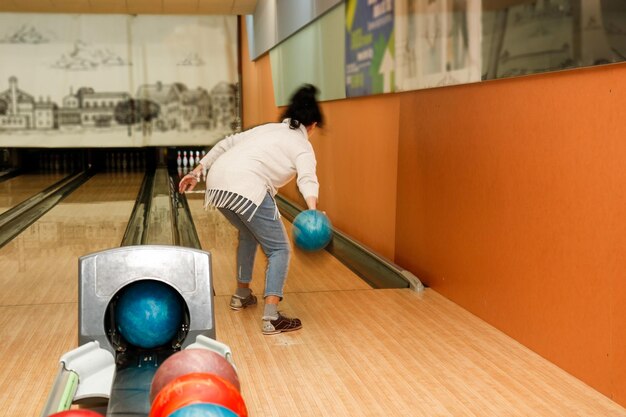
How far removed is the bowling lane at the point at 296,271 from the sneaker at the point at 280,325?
0.33 m

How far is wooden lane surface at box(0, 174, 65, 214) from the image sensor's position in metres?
7.96

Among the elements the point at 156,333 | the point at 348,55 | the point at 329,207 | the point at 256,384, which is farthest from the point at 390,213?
the point at 156,333

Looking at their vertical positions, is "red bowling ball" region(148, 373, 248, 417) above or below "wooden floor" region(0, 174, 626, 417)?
above

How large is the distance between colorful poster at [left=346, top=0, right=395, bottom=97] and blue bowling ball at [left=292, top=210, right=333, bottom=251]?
1.51 metres

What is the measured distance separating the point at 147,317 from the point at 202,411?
2.80 feet

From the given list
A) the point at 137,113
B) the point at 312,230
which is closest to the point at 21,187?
the point at 137,113

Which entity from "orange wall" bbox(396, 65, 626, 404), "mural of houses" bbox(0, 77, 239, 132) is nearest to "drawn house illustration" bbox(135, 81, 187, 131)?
"mural of houses" bbox(0, 77, 239, 132)

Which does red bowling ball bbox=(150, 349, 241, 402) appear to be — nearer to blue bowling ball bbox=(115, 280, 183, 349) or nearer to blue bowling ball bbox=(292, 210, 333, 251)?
blue bowling ball bbox=(115, 280, 183, 349)

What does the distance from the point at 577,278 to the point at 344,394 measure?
2.75 ft

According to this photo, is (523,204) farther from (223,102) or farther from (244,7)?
(223,102)

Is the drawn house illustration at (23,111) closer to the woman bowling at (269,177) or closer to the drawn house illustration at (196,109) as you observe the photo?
the drawn house illustration at (196,109)

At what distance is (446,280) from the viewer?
12.3 feet

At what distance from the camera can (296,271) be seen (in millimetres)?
4574

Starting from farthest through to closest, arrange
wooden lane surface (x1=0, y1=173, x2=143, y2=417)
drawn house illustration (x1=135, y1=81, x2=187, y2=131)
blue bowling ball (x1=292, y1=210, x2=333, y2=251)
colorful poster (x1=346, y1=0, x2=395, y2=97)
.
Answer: drawn house illustration (x1=135, y1=81, x2=187, y2=131)
colorful poster (x1=346, y1=0, x2=395, y2=97)
blue bowling ball (x1=292, y1=210, x2=333, y2=251)
wooden lane surface (x1=0, y1=173, x2=143, y2=417)
